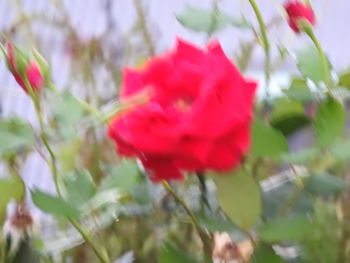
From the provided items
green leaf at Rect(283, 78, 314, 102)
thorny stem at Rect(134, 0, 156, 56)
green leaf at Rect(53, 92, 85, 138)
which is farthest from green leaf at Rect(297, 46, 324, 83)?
thorny stem at Rect(134, 0, 156, 56)

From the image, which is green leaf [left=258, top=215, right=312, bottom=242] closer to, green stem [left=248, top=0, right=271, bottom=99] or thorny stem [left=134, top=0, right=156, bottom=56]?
green stem [left=248, top=0, right=271, bottom=99]

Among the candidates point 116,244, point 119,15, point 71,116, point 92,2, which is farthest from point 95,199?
point 92,2

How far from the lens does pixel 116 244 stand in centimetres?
57

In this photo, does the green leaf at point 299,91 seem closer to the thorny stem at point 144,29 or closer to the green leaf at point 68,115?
the green leaf at point 68,115

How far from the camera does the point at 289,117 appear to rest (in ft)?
1.29

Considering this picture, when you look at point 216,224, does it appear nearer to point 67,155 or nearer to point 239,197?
point 239,197

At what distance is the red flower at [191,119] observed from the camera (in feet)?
1.02

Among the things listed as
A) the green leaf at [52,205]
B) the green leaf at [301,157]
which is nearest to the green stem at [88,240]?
the green leaf at [52,205]

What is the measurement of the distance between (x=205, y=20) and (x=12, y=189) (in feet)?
0.46

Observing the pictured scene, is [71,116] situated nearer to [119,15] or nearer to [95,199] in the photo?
[95,199]

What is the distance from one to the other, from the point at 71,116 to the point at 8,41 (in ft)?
0.16

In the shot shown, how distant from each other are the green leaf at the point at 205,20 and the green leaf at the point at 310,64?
0.04 meters

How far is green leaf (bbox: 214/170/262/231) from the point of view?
0.34 m

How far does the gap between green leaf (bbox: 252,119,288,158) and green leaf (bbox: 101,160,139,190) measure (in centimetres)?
8
